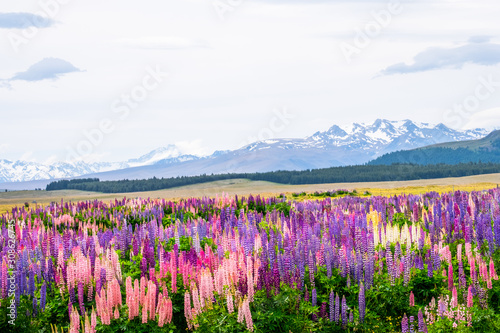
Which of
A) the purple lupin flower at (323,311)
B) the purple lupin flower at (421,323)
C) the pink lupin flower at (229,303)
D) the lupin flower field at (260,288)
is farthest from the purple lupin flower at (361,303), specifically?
the pink lupin flower at (229,303)

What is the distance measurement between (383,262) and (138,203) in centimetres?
1476

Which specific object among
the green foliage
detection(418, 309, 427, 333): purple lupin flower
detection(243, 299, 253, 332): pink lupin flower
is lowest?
detection(418, 309, 427, 333): purple lupin flower

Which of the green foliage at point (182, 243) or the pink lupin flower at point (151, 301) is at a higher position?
the green foliage at point (182, 243)

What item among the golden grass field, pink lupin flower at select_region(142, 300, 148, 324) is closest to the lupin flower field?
pink lupin flower at select_region(142, 300, 148, 324)

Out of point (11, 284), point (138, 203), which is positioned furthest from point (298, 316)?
point (138, 203)

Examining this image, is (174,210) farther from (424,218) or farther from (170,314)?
(170,314)

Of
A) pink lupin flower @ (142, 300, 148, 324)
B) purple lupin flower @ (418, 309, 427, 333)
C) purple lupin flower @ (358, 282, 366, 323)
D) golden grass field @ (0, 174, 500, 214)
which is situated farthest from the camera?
golden grass field @ (0, 174, 500, 214)

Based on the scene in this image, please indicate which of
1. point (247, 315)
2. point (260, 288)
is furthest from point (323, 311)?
point (247, 315)

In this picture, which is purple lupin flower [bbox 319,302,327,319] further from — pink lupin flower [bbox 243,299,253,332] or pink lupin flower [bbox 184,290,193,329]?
pink lupin flower [bbox 184,290,193,329]

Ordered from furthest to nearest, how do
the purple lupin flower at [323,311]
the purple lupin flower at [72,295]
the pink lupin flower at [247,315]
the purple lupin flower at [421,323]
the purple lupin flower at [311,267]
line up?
the purple lupin flower at [311,267] < the purple lupin flower at [72,295] < the purple lupin flower at [323,311] < the purple lupin flower at [421,323] < the pink lupin flower at [247,315]

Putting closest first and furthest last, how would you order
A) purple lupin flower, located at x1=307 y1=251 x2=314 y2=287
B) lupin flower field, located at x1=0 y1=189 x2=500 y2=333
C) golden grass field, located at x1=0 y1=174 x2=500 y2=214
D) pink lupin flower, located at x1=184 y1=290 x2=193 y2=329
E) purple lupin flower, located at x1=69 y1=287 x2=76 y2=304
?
lupin flower field, located at x1=0 y1=189 x2=500 y2=333 < pink lupin flower, located at x1=184 y1=290 x2=193 y2=329 < purple lupin flower, located at x1=69 y1=287 x2=76 y2=304 < purple lupin flower, located at x1=307 y1=251 x2=314 y2=287 < golden grass field, located at x1=0 y1=174 x2=500 y2=214

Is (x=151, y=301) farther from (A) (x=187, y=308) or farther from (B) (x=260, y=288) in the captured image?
(B) (x=260, y=288)

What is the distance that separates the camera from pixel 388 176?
179 meters

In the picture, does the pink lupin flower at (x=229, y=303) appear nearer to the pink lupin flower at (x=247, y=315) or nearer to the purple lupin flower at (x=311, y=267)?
the pink lupin flower at (x=247, y=315)
